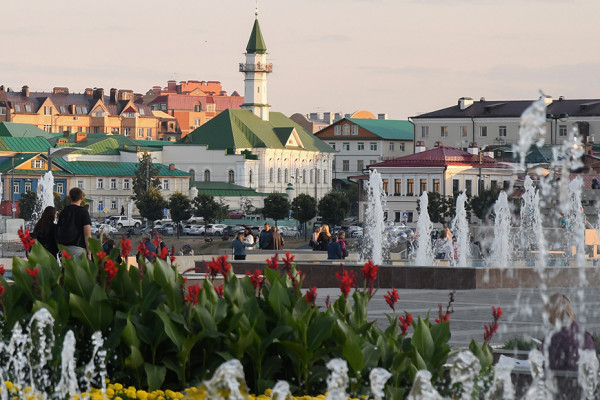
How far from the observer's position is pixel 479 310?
53.5 feet

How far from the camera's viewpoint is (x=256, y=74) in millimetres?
140375

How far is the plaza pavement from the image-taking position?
13.2 m

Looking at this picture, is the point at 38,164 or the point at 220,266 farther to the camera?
the point at 38,164

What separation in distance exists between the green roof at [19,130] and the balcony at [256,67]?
20.1 meters

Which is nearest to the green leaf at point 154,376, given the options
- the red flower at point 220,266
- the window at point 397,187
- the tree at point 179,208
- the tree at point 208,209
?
the red flower at point 220,266

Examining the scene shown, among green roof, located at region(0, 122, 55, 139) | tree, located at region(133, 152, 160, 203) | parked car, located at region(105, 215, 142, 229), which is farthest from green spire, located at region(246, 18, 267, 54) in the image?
parked car, located at region(105, 215, 142, 229)

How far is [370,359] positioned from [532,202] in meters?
39.1

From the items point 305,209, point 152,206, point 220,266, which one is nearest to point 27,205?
point 152,206

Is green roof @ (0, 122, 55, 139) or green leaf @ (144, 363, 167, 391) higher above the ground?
green roof @ (0, 122, 55, 139)

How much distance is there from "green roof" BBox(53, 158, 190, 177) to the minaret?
2576 cm

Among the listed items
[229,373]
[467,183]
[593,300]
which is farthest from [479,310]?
[467,183]

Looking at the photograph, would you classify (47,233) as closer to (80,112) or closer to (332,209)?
(332,209)

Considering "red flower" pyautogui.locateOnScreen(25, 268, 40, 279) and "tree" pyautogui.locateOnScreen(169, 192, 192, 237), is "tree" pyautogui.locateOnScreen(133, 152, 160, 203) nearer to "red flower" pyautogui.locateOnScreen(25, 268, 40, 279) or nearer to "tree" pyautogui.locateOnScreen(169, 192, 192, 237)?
"tree" pyautogui.locateOnScreen(169, 192, 192, 237)

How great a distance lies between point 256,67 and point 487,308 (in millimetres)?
123717
